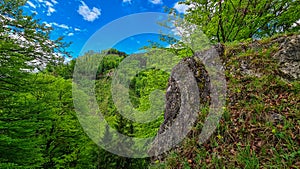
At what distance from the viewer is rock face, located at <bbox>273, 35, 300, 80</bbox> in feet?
13.2

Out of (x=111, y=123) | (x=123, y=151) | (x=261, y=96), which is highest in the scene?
(x=261, y=96)

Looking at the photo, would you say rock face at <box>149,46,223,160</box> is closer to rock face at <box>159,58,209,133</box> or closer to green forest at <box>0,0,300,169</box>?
rock face at <box>159,58,209,133</box>

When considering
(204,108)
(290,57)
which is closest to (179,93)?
(204,108)

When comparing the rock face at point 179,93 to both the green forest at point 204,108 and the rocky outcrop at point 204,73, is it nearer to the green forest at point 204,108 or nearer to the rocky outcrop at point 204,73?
the rocky outcrop at point 204,73

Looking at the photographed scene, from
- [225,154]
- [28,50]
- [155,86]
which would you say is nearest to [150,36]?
[155,86]

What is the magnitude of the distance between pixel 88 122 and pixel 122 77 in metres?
4.51

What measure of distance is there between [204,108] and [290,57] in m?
2.12

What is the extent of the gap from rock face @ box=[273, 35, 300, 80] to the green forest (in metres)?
0.09

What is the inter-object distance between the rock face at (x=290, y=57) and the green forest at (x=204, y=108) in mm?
87

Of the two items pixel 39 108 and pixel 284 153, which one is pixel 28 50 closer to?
pixel 39 108

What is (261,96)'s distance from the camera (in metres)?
3.94

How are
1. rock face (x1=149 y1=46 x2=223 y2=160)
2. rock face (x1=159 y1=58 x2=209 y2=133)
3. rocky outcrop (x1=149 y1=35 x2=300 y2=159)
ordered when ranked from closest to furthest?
1. rocky outcrop (x1=149 y1=35 x2=300 y2=159)
2. rock face (x1=149 y1=46 x2=223 y2=160)
3. rock face (x1=159 y1=58 x2=209 y2=133)

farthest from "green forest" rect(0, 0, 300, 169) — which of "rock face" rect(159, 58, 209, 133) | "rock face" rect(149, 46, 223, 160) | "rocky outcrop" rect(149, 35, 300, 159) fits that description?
"rock face" rect(159, 58, 209, 133)

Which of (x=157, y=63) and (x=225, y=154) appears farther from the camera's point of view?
(x=157, y=63)
